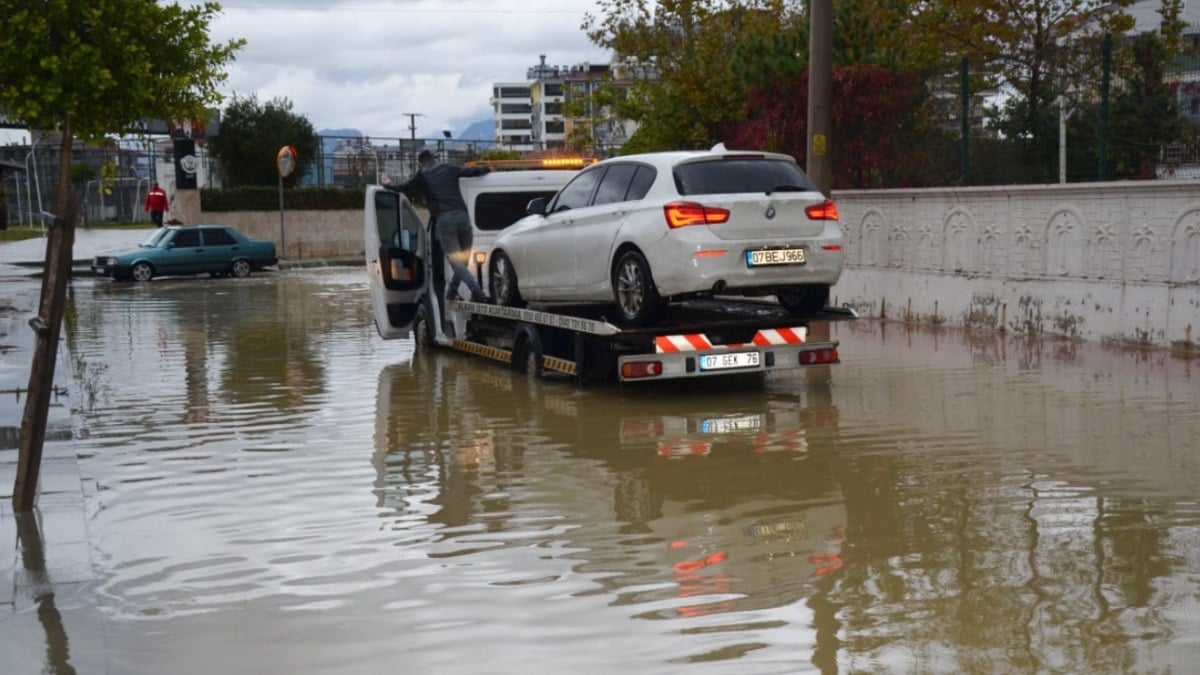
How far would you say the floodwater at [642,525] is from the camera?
5738mm

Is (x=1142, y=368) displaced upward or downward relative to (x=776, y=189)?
downward

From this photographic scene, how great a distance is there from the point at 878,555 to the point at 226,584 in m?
3.09

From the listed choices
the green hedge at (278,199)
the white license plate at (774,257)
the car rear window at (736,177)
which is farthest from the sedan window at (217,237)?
the white license plate at (774,257)

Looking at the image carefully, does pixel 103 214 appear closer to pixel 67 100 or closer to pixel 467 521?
pixel 67 100

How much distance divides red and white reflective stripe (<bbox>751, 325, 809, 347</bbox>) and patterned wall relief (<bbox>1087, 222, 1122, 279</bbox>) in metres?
5.16

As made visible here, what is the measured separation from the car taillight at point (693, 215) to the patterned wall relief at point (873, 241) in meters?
8.68

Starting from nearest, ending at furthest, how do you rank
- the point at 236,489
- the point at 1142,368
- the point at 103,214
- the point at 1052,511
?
the point at 1052,511 < the point at 236,489 < the point at 1142,368 < the point at 103,214

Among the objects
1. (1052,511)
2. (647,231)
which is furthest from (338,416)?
(1052,511)

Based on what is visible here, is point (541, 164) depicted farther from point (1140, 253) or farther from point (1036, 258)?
point (1140, 253)

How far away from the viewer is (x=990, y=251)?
1805cm

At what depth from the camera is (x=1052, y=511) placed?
7.89 m

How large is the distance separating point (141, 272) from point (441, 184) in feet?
70.8

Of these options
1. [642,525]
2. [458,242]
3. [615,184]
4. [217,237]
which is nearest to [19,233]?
[217,237]

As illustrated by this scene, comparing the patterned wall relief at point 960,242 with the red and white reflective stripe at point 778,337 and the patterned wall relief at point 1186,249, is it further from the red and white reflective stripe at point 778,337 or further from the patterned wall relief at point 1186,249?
the red and white reflective stripe at point 778,337
